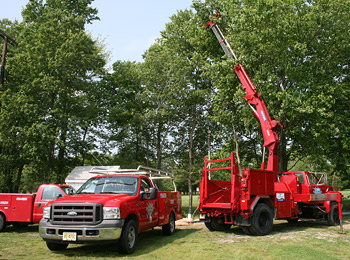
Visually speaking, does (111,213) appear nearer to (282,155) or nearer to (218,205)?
(218,205)

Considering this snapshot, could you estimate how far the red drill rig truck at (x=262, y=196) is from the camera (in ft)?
33.8

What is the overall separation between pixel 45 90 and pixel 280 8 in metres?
14.9

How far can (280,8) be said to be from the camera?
1650 centimetres

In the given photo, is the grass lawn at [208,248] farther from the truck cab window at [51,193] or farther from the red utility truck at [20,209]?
the truck cab window at [51,193]

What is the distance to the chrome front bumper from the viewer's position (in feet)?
22.9

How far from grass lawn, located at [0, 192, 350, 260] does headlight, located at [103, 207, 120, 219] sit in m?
0.93

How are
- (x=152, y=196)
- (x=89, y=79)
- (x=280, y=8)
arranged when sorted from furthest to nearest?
(x=89, y=79) → (x=280, y=8) → (x=152, y=196)

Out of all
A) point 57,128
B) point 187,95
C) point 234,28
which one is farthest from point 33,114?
point 234,28

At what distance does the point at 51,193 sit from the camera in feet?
39.9

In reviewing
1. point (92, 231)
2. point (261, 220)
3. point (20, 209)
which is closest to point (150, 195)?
point (92, 231)

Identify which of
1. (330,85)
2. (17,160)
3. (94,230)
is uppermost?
(330,85)

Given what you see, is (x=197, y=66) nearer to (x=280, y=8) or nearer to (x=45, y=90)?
(x=280, y=8)

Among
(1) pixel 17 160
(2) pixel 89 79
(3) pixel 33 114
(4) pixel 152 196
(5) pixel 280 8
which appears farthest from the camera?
(2) pixel 89 79

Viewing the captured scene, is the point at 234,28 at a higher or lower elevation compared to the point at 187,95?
higher
